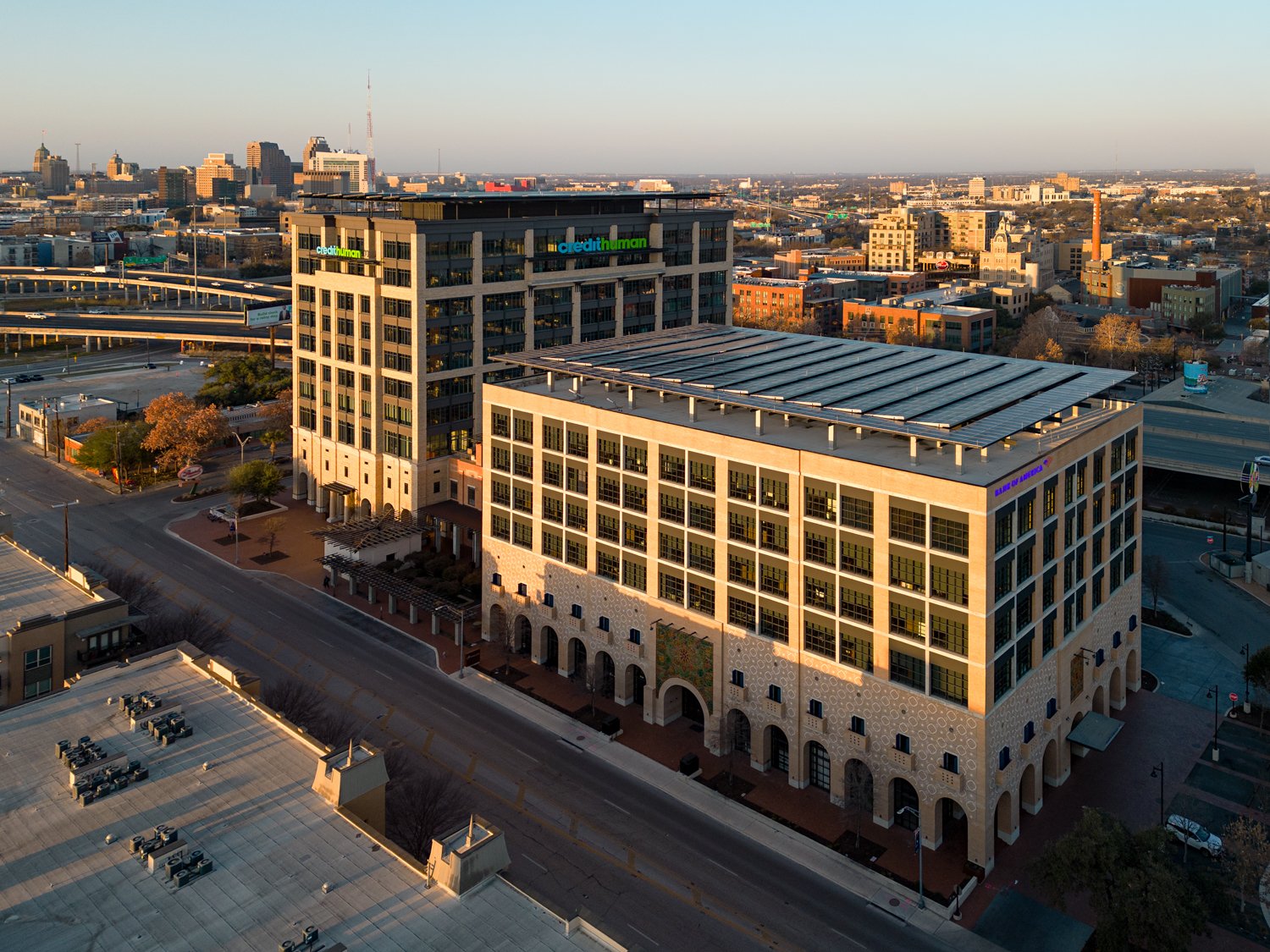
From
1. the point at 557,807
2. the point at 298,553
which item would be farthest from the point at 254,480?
the point at 557,807

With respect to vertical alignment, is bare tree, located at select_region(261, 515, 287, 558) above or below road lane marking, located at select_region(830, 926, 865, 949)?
above

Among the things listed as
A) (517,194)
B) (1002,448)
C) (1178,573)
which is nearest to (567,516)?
(1002,448)

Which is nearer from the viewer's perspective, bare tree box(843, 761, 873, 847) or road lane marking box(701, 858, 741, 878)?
road lane marking box(701, 858, 741, 878)

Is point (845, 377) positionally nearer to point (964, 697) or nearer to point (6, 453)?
point (964, 697)

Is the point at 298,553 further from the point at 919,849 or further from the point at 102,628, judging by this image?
the point at 919,849

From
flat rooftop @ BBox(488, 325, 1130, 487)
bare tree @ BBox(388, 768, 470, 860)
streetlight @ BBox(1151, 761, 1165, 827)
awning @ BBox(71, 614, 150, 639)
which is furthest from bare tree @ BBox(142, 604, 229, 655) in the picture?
streetlight @ BBox(1151, 761, 1165, 827)

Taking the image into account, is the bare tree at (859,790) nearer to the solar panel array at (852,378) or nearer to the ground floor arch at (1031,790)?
the ground floor arch at (1031,790)

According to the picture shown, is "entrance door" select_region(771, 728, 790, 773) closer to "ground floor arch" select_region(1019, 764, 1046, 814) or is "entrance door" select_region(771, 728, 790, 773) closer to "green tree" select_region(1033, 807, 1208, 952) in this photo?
"ground floor arch" select_region(1019, 764, 1046, 814)

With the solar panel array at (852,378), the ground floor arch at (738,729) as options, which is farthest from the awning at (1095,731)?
the ground floor arch at (738,729)
